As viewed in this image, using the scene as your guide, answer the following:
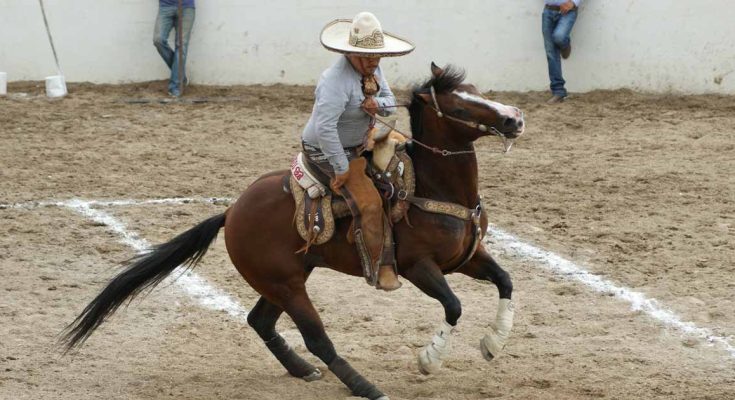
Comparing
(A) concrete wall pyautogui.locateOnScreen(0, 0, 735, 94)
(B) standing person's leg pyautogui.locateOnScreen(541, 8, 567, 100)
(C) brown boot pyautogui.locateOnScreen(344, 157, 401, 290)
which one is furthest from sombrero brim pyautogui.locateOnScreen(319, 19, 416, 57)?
(A) concrete wall pyautogui.locateOnScreen(0, 0, 735, 94)

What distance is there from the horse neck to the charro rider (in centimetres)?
27

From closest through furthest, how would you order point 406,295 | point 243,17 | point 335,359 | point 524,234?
point 335,359, point 406,295, point 524,234, point 243,17

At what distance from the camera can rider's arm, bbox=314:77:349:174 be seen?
6027 millimetres

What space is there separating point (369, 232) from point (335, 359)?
74 cm

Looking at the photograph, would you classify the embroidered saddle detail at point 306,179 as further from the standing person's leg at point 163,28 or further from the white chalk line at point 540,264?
the standing person's leg at point 163,28

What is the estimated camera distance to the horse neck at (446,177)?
247 inches

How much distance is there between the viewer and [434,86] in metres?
6.19

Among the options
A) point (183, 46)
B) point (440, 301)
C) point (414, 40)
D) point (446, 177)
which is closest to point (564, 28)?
point (414, 40)

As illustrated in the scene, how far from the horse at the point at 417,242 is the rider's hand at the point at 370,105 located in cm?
23

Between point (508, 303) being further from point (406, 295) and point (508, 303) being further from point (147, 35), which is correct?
point (147, 35)

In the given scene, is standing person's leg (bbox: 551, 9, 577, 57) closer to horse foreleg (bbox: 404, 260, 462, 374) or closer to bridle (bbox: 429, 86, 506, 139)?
bridle (bbox: 429, 86, 506, 139)

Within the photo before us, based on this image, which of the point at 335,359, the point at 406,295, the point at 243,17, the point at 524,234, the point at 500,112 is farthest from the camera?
the point at 243,17

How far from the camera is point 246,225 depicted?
644cm

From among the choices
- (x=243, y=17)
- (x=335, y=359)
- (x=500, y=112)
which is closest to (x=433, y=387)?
(x=335, y=359)
